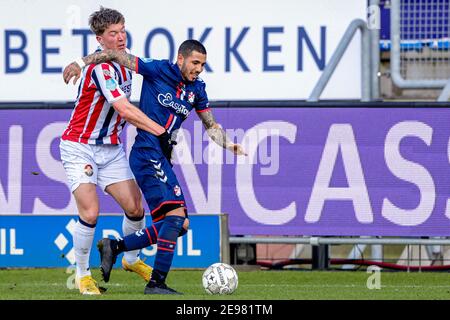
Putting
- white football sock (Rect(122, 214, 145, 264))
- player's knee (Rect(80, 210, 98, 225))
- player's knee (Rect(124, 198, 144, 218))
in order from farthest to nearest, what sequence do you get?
white football sock (Rect(122, 214, 145, 264))
player's knee (Rect(124, 198, 144, 218))
player's knee (Rect(80, 210, 98, 225))

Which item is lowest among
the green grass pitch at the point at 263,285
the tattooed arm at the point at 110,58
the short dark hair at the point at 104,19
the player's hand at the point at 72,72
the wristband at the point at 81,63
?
the green grass pitch at the point at 263,285

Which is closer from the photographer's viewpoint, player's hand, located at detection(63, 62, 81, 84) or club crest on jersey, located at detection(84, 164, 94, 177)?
player's hand, located at detection(63, 62, 81, 84)

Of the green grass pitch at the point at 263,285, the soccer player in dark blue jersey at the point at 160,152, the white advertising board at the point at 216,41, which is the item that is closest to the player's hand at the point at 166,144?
the soccer player in dark blue jersey at the point at 160,152

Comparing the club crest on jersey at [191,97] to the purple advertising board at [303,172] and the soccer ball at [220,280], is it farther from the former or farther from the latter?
the purple advertising board at [303,172]

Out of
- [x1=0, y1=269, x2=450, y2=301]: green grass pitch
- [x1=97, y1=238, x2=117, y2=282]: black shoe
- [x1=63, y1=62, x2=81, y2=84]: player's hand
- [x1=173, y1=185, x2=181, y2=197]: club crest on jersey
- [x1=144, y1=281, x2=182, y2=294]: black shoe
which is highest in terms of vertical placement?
[x1=63, y1=62, x2=81, y2=84]: player's hand

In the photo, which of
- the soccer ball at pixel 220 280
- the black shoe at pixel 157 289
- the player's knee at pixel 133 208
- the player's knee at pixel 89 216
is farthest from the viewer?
the player's knee at pixel 133 208

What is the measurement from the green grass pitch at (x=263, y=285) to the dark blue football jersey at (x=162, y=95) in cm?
132

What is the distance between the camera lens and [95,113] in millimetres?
10914

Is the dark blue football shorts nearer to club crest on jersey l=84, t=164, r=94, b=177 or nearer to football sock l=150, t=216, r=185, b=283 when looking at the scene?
football sock l=150, t=216, r=185, b=283

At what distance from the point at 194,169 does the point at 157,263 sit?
380 cm

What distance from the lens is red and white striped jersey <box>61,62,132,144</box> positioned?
1082 centimetres

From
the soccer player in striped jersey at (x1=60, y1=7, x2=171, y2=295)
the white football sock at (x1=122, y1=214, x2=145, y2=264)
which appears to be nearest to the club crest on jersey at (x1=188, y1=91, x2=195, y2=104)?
the soccer player in striped jersey at (x1=60, y1=7, x2=171, y2=295)

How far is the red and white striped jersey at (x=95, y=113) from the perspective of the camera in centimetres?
1082

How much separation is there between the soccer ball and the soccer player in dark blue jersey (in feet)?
1.08
